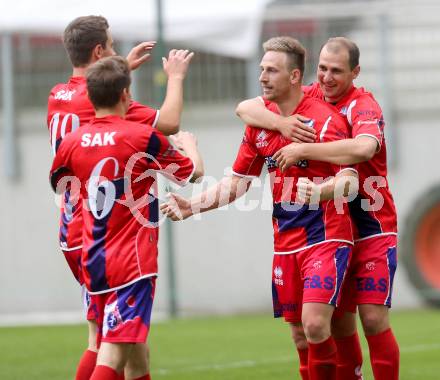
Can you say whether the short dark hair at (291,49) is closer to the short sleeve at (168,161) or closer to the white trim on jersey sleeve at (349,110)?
the white trim on jersey sleeve at (349,110)

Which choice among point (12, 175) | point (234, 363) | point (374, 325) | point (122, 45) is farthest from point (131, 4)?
point (374, 325)

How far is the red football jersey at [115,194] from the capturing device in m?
Result: 6.03

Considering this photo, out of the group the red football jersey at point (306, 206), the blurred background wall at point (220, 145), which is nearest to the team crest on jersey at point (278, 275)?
the red football jersey at point (306, 206)

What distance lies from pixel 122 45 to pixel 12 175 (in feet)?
7.74

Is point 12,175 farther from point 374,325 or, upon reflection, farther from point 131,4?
point 374,325

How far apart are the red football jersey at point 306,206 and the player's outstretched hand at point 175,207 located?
1.72 feet

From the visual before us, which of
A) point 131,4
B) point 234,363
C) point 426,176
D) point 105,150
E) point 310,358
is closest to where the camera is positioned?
point 105,150

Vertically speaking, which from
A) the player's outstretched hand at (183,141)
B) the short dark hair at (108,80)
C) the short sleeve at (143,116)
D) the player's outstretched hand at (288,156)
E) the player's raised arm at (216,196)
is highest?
the short dark hair at (108,80)

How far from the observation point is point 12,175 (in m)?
16.2

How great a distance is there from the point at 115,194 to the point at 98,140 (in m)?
0.29

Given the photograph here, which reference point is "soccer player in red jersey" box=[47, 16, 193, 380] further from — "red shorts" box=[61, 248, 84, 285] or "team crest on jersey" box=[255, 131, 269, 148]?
"team crest on jersey" box=[255, 131, 269, 148]

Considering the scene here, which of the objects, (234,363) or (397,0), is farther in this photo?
(397,0)

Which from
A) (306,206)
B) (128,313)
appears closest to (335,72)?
(306,206)

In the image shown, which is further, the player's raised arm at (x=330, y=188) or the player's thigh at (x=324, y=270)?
the player's thigh at (x=324, y=270)
